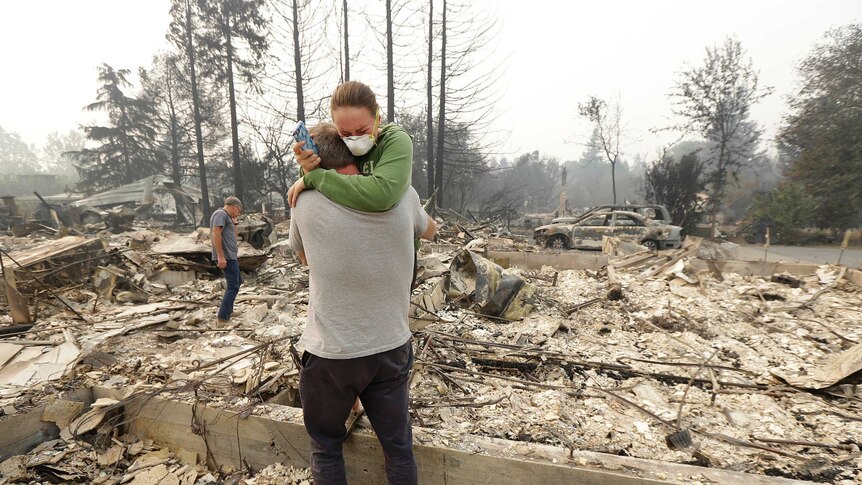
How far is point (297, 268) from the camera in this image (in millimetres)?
8633

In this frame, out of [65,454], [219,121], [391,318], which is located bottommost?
[65,454]

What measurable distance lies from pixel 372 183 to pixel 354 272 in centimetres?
35

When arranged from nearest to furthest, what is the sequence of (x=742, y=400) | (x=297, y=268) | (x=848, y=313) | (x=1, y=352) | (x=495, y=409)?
(x=495, y=409), (x=742, y=400), (x=1, y=352), (x=848, y=313), (x=297, y=268)

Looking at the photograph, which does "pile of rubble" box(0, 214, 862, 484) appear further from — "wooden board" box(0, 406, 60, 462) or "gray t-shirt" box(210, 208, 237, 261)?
"gray t-shirt" box(210, 208, 237, 261)

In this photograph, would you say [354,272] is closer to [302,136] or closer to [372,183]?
→ [372,183]

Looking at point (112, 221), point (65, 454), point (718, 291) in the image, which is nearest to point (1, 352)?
point (65, 454)

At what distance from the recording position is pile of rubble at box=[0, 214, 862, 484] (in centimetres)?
252

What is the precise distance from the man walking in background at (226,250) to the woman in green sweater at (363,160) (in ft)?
13.6

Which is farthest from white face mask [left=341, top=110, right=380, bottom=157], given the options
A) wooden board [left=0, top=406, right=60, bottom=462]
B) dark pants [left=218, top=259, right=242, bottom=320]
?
dark pants [left=218, top=259, right=242, bottom=320]

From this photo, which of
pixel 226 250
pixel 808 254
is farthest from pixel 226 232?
pixel 808 254

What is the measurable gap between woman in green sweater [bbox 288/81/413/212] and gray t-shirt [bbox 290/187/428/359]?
0.06m

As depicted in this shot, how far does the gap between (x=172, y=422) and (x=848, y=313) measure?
839 centimetres

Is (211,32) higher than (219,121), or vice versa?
(211,32)

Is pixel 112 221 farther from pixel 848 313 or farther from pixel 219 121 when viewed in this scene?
pixel 848 313
